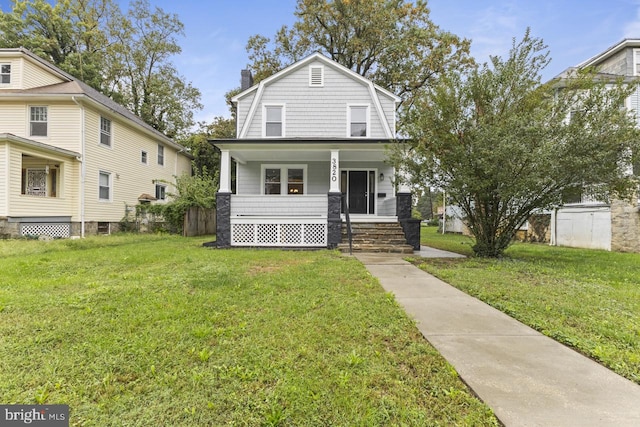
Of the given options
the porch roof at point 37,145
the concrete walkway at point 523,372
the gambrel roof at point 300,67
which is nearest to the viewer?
the concrete walkway at point 523,372

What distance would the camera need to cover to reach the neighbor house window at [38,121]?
12672 millimetres

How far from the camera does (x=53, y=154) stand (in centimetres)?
1173

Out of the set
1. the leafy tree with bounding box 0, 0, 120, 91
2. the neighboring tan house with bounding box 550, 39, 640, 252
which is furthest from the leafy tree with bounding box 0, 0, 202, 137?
the neighboring tan house with bounding box 550, 39, 640, 252

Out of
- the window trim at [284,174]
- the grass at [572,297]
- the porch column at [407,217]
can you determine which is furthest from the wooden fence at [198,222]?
the grass at [572,297]

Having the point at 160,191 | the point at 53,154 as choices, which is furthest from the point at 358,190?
the point at 160,191

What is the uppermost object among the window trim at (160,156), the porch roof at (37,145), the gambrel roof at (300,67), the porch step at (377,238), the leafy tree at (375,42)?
the leafy tree at (375,42)

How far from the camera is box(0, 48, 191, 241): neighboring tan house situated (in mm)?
10867

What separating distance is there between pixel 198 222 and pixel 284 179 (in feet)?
16.7

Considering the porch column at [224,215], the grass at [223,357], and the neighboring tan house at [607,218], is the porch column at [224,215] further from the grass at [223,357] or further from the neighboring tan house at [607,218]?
the neighboring tan house at [607,218]

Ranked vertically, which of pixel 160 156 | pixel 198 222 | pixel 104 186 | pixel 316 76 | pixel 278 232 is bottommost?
pixel 278 232

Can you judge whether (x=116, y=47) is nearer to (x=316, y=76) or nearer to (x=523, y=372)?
(x=316, y=76)

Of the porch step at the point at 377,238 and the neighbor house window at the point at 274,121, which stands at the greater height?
the neighbor house window at the point at 274,121

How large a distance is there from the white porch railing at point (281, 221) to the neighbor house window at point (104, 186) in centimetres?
823

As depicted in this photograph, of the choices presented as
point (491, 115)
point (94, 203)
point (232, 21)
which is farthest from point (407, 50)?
point (94, 203)
